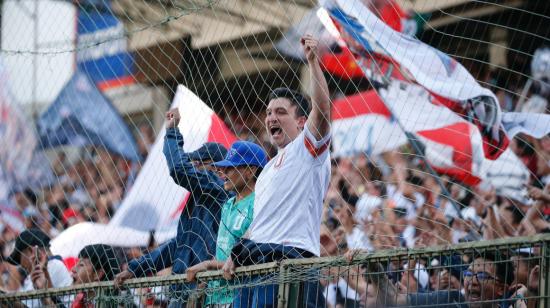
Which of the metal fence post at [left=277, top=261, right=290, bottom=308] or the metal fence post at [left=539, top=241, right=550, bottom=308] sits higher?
the metal fence post at [left=277, top=261, right=290, bottom=308]

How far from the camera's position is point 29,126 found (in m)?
13.6

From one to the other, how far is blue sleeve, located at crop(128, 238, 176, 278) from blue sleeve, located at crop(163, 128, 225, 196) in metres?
0.39

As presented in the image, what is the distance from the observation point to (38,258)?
28.8ft

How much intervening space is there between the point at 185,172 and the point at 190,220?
A: 0.31 meters

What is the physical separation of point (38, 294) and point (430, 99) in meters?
3.11

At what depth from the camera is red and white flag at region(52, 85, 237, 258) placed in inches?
334

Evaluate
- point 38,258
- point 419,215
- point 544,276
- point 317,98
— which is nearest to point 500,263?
point 544,276

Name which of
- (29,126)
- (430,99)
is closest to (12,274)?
(29,126)

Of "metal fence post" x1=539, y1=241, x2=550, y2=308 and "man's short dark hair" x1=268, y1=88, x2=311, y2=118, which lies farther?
"man's short dark hair" x1=268, y1=88, x2=311, y2=118

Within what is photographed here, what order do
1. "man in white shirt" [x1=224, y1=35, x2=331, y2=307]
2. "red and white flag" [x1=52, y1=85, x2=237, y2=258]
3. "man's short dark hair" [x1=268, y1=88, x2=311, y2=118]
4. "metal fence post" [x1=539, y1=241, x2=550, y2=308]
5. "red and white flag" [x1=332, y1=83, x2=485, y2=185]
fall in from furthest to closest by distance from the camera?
"red and white flag" [x1=52, y1=85, x2=237, y2=258] → "red and white flag" [x1=332, y1=83, x2=485, y2=185] → "man's short dark hair" [x1=268, y1=88, x2=311, y2=118] → "man in white shirt" [x1=224, y1=35, x2=331, y2=307] → "metal fence post" [x1=539, y1=241, x2=550, y2=308]

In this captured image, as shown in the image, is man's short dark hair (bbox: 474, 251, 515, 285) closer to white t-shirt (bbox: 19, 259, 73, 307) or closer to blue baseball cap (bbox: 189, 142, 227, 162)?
blue baseball cap (bbox: 189, 142, 227, 162)

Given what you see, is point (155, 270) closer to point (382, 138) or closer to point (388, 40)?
point (388, 40)

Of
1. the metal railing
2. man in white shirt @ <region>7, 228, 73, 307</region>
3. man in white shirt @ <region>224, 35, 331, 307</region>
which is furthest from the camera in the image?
man in white shirt @ <region>7, 228, 73, 307</region>

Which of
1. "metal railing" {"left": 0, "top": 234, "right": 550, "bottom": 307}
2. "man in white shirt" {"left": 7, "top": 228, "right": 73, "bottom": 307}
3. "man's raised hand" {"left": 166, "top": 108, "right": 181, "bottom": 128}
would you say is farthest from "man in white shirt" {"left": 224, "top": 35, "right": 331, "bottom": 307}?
"man in white shirt" {"left": 7, "top": 228, "right": 73, "bottom": 307}
